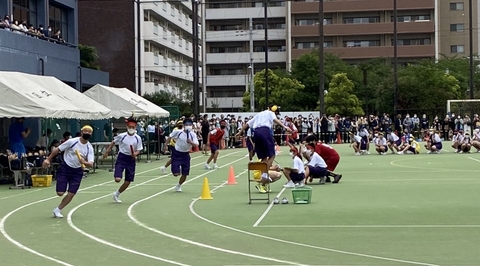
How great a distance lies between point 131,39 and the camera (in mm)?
74312

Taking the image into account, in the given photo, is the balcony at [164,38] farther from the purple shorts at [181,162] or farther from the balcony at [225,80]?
the purple shorts at [181,162]

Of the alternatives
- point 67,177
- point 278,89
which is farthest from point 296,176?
point 278,89

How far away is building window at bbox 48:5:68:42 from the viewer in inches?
1801

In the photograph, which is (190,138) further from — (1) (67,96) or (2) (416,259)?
(2) (416,259)

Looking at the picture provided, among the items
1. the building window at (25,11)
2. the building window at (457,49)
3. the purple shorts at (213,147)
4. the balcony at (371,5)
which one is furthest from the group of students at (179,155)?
the building window at (457,49)

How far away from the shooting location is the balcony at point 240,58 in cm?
9788

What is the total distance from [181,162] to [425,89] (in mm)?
48924

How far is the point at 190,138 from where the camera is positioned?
21438 millimetres

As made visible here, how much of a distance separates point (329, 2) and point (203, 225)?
81.0 metres

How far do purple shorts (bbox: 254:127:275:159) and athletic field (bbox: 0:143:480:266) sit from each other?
1.24 metres

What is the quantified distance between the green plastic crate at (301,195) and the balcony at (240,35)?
7961 cm

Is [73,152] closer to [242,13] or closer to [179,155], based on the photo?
[179,155]

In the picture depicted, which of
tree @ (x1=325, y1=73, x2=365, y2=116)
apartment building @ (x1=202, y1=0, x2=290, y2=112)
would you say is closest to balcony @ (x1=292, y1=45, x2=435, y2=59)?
apartment building @ (x1=202, y1=0, x2=290, y2=112)

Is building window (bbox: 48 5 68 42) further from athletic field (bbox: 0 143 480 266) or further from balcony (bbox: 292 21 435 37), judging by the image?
balcony (bbox: 292 21 435 37)
